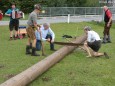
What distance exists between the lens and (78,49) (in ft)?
47.2

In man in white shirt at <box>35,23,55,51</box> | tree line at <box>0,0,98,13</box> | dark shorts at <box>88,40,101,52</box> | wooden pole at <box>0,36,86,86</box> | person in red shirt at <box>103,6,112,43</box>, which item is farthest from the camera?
tree line at <box>0,0,98,13</box>

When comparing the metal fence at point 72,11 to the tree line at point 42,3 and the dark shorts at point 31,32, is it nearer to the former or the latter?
the tree line at point 42,3

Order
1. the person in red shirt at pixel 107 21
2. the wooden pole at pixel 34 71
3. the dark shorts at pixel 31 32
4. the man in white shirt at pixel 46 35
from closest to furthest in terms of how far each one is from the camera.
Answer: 1. the wooden pole at pixel 34 71
2. the dark shorts at pixel 31 32
3. the man in white shirt at pixel 46 35
4. the person in red shirt at pixel 107 21

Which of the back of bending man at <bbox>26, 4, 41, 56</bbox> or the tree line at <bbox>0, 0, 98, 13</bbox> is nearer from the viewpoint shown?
the back of bending man at <bbox>26, 4, 41, 56</bbox>

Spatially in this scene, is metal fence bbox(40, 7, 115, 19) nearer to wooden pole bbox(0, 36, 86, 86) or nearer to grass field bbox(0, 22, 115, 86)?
grass field bbox(0, 22, 115, 86)

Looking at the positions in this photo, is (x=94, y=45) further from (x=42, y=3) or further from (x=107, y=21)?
(x=42, y=3)

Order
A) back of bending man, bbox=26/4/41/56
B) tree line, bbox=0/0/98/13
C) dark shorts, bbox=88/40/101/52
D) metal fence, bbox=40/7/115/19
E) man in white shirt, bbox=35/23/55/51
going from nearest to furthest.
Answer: back of bending man, bbox=26/4/41/56, dark shorts, bbox=88/40/101/52, man in white shirt, bbox=35/23/55/51, metal fence, bbox=40/7/115/19, tree line, bbox=0/0/98/13

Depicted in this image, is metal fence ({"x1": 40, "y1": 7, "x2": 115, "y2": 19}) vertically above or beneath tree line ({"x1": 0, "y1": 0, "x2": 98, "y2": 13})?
beneath

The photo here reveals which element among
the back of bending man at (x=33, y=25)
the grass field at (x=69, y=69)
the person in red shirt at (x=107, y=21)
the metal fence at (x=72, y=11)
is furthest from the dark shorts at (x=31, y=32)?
the metal fence at (x=72, y=11)

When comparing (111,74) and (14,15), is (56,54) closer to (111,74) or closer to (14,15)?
(111,74)

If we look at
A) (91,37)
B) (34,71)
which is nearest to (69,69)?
(34,71)

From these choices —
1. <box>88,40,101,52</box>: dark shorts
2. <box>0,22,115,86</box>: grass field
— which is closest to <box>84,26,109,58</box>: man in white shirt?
<box>88,40,101,52</box>: dark shorts

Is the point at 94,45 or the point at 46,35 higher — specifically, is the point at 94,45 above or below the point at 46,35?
below

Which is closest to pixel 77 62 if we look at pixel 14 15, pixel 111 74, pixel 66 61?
pixel 66 61
